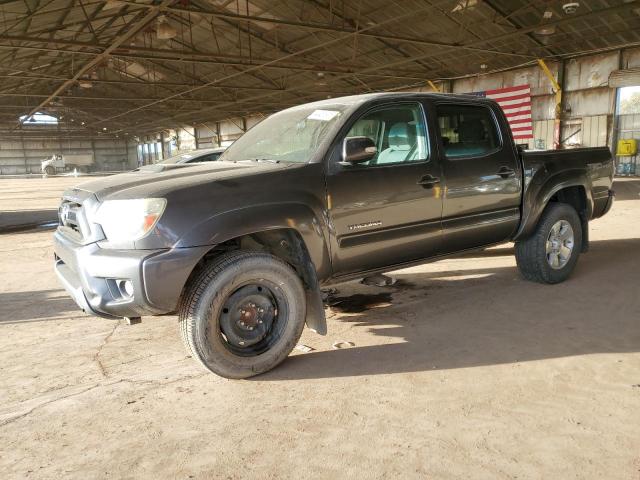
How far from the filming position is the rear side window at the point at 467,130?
4.08 metres

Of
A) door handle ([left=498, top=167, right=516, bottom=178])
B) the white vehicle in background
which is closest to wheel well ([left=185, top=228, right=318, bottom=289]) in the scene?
door handle ([left=498, top=167, right=516, bottom=178])

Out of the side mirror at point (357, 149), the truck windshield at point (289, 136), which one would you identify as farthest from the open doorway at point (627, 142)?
the side mirror at point (357, 149)

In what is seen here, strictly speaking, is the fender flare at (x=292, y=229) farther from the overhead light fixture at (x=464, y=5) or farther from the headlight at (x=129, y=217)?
the overhead light fixture at (x=464, y=5)

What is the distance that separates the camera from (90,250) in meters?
2.97

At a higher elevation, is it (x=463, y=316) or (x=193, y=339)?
(x=193, y=339)

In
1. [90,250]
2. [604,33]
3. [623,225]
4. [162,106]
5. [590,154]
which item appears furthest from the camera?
[162,106]

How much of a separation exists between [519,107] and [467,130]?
18.4 metres

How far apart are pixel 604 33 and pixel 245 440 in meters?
18.4

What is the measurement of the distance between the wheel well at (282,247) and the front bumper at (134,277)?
32 centimetres

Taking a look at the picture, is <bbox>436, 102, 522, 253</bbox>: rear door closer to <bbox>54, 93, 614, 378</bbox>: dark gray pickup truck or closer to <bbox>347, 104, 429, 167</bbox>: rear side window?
<bbox>54, 93, 614, 378</bbox>: dark gray pickup truck

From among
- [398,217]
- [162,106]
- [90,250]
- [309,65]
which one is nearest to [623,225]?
[398,217]

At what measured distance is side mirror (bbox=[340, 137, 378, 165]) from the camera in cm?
332

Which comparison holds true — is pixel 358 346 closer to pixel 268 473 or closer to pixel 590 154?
pixel 268 473

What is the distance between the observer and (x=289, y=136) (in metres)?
3.89
